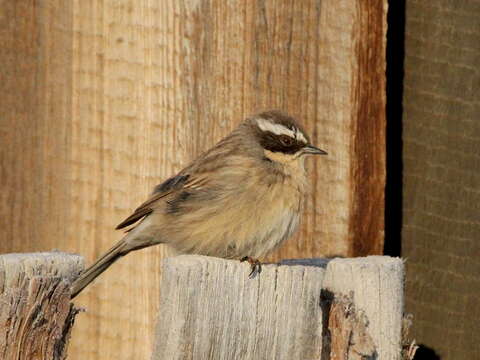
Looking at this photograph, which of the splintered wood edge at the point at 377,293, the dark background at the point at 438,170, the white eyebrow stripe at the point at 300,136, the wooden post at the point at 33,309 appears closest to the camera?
the wooden post at the point at 33,309

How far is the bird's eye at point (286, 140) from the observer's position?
233 inches

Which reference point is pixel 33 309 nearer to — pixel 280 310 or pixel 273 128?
pixel 280 310

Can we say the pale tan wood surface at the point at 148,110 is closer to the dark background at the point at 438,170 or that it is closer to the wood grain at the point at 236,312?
the dark background at the point at 438,170

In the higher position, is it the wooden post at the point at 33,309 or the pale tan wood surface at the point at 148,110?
the pale tan wood surface at the point at 148,110

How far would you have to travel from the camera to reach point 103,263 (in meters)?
5.19

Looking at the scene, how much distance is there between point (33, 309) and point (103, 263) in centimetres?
160

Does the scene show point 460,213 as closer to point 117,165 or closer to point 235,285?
point 117,165

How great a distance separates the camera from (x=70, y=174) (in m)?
5.43

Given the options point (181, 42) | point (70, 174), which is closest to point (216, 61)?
point (181, 42)

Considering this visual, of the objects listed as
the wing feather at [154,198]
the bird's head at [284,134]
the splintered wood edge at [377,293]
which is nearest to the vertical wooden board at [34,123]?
the wing feather at [154,198]

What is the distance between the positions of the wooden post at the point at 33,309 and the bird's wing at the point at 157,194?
1.46m

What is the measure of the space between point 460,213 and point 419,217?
0.78ft

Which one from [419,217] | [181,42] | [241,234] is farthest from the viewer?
[419,217]

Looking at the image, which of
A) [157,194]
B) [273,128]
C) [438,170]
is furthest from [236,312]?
[438,170]
